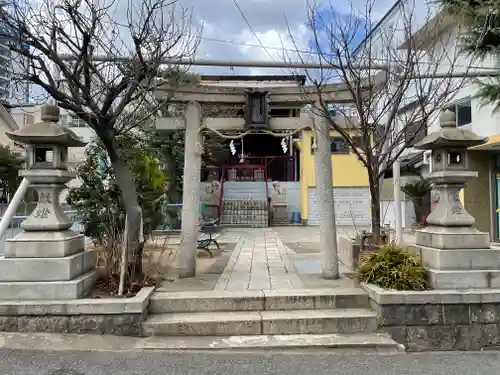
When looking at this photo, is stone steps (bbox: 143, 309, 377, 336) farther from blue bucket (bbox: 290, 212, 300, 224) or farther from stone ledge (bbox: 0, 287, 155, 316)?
blue bucket (bbox: 290, 212, 300, 224)

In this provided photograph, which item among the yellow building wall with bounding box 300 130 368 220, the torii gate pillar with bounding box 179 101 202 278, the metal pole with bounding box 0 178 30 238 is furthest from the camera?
the yellow building wall with bounding box 300 130 368 220

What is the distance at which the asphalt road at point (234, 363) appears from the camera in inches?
156

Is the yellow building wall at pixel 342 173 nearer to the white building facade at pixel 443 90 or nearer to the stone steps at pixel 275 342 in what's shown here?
the white building facade at pixel 443 90

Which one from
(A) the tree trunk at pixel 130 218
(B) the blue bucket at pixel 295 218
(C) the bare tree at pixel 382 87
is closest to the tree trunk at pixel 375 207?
(C) the bare tree at pixel 382 87

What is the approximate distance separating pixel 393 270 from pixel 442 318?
783 mm

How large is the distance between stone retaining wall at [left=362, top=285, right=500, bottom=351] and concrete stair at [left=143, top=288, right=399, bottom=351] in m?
0.26

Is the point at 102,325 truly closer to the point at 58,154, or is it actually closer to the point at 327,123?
the point at 58,154

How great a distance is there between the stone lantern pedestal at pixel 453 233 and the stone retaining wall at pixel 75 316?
378 centimetres

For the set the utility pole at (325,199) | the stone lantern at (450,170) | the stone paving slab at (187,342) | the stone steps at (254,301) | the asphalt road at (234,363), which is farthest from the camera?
the utility pole at (325,199)

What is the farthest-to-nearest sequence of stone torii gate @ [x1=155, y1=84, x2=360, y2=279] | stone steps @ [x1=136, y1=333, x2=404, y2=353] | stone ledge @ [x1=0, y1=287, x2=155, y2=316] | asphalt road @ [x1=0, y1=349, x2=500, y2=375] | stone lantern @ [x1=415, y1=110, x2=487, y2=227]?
stone torii gate @ [x1=155, y1=84, x2=360, y2=279] < stone lantern @ [x1=415, y1=110, x2=487, y2=227] < stone ledge @ [x1=0, y1=287, x2=155, y2=316] < stone steps @ [x1=136, y1=333, x2=404, y2=353] < asphalt road @ [x1=0, y1=349, x2=500, y2=375]

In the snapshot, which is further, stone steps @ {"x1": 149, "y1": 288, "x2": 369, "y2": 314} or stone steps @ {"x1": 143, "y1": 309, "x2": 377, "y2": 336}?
stone steps @ {"x1": 149, "y1": 288, "x2": 369, "y2": 314}

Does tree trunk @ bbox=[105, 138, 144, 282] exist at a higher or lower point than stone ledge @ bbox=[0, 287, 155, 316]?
higher

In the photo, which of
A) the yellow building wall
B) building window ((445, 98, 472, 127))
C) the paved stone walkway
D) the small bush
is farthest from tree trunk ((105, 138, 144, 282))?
the yellow building wall

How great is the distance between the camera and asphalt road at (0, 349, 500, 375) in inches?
156
